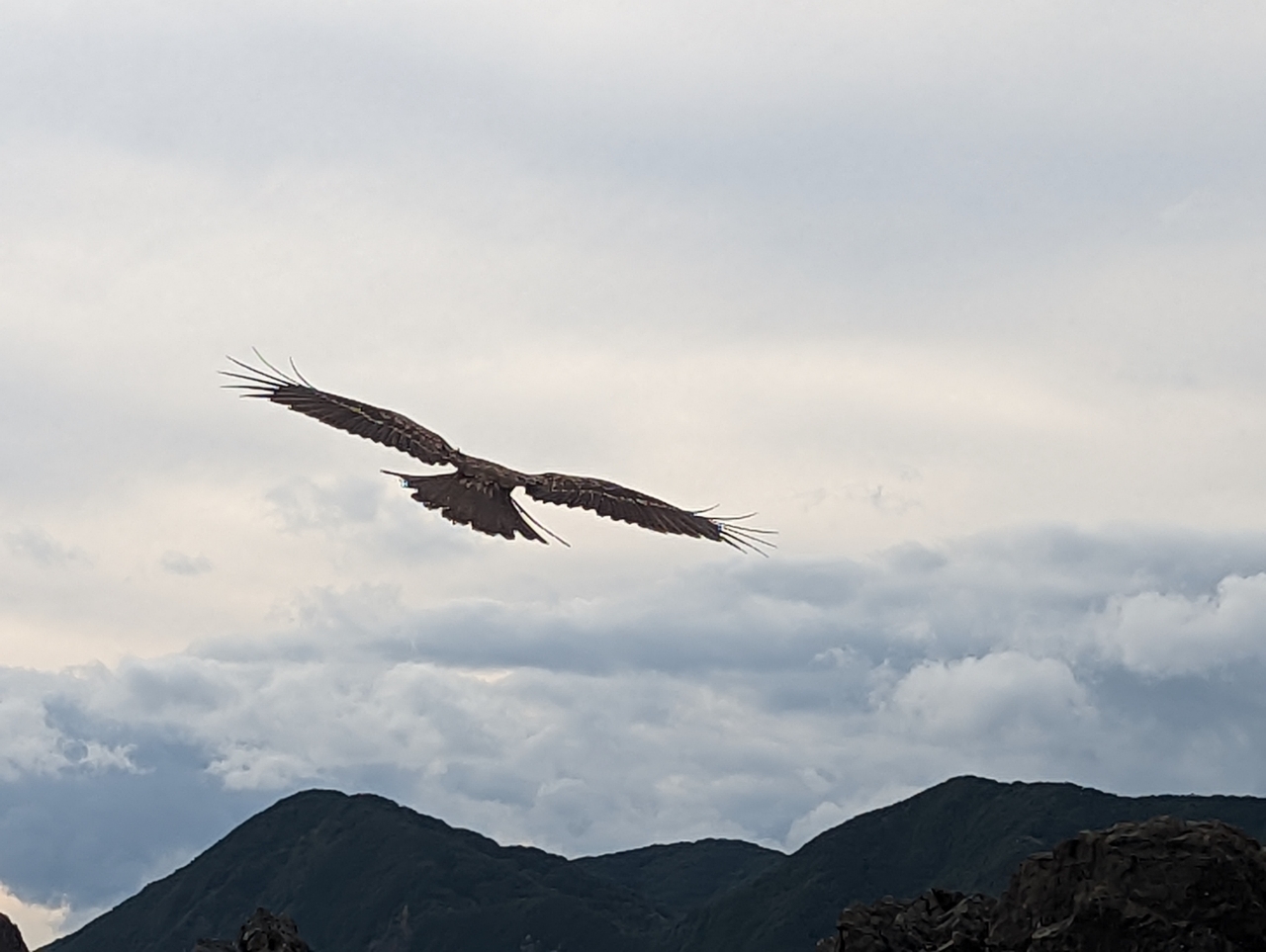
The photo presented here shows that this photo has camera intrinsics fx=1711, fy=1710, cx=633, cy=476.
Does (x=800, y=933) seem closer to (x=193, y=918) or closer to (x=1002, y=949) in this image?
(x=193, y=918)

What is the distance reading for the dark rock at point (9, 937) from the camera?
45.3 metres

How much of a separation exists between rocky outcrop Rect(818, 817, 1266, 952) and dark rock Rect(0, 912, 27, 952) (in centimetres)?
2855

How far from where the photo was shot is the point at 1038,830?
17412 cm

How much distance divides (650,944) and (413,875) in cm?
3497

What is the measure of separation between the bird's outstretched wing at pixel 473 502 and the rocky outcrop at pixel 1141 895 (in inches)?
394

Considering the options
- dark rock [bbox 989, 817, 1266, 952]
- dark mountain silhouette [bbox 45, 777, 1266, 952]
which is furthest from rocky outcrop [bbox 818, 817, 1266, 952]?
dark mountain silhouette [bbox 45, 777, 1266, 952]

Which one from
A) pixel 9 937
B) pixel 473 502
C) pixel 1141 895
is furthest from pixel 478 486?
pixel 9 937

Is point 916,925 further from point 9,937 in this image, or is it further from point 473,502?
point 9,937

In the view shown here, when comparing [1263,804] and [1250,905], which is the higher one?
[1263,804]

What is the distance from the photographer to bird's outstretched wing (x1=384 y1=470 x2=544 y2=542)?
1004 inches

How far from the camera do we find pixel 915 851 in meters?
182

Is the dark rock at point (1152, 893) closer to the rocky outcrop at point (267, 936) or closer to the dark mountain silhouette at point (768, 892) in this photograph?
the rocky outcrop at point (267, 936)

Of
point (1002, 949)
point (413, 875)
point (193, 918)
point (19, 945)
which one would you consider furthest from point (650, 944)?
point (1002, 949)

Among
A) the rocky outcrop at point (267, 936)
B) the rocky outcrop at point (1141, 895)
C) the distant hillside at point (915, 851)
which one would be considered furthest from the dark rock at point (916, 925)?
the distant hillside at point (915, 851)
